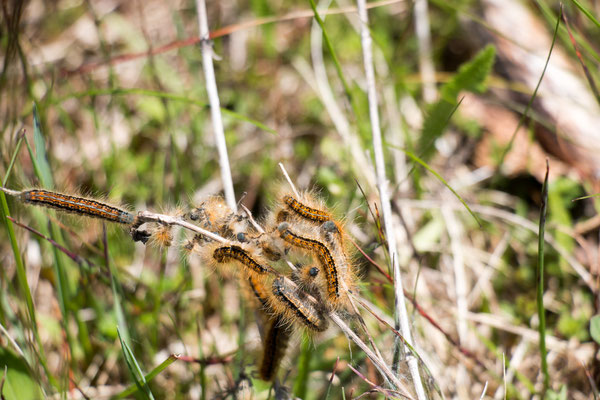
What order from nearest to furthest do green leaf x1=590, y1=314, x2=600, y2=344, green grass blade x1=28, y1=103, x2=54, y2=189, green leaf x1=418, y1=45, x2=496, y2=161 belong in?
green grass blade x1=28, y1=103, x2=54, y2=189
green leaf x1=590, y1=314, x2=600, y2=344
green leaf x1=418, y1=45, x2=496, y2=161

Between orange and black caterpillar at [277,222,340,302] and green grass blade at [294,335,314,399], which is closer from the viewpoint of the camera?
orange and black caterpillar at [277,222,340,302]

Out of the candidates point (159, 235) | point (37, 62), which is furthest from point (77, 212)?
point (37, 62)

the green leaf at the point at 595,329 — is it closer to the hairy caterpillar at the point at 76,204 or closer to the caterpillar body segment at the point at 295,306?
the caterpillar body segment at the point at 295,306

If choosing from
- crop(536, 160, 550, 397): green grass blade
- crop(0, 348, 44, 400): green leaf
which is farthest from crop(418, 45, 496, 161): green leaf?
crop(0, 348, 44, 400): green leaf

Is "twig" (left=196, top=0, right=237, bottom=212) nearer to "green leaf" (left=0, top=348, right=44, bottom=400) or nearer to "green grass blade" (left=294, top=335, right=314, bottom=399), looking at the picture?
"green grass blade" (left=294, top=335, right=314, bottom=399)

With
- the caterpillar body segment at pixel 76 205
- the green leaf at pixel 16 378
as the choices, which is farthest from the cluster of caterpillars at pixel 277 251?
the green leaf at pixel 16 378

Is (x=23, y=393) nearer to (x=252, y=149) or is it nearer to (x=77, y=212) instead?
(x=77, y=212)
